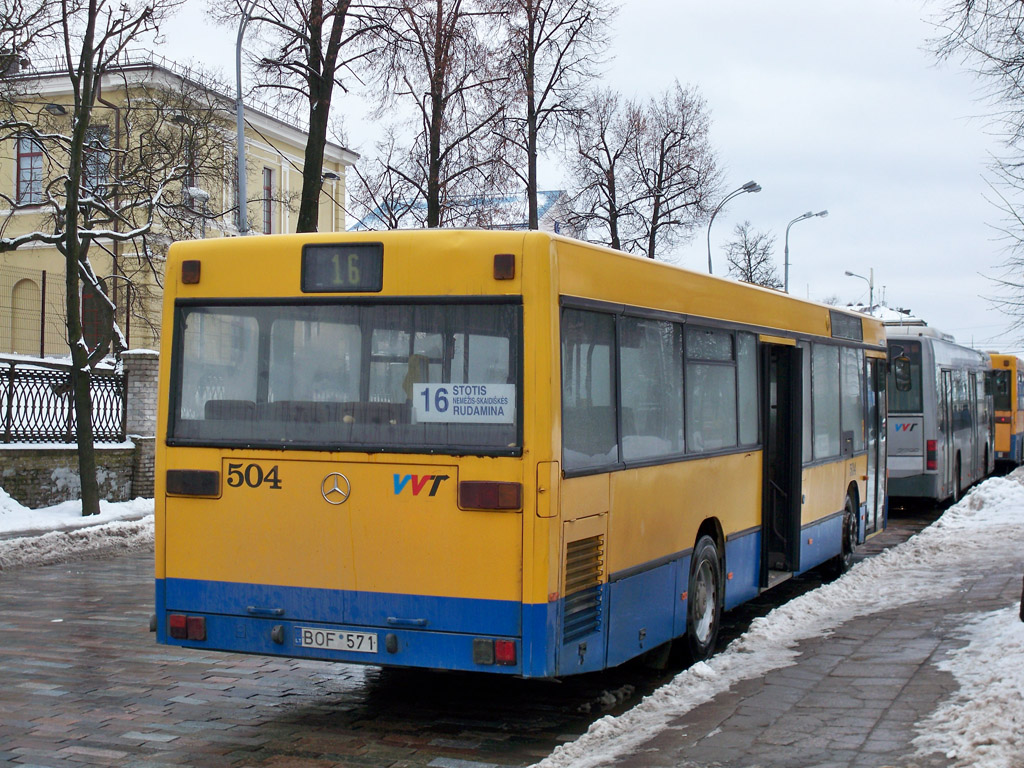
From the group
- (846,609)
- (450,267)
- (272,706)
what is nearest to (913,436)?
(846,609)

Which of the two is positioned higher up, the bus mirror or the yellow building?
the yellow building

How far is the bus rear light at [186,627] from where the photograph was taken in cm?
698

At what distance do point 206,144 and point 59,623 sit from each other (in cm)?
1553

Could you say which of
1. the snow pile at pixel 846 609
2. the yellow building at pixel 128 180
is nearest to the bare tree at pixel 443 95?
the yellow building at pixel 128 180

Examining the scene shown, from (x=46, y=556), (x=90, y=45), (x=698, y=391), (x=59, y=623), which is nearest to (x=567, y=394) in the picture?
(x=698, y=391)

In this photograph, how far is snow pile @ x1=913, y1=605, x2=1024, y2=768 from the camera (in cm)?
523

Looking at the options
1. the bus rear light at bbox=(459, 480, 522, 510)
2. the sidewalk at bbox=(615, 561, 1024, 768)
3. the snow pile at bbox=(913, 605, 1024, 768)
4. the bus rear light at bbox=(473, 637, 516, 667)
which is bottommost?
the sidewalk at bbox=(615, 561, 1024, 768)

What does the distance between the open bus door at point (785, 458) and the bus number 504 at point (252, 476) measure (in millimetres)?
5544

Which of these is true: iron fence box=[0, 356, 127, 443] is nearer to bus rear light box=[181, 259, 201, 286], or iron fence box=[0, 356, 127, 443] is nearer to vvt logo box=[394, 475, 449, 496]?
bus rear light box=[181, 259, 201, 286]

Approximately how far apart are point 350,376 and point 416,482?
0.73m

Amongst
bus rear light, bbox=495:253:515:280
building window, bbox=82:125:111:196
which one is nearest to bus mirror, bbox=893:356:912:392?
bus rear light, bbox=495:253:515:280

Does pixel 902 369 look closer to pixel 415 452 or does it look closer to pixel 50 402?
pixel 415 452

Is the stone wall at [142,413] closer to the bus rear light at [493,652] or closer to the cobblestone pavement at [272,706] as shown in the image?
the cobblestone pavement at [272,706]

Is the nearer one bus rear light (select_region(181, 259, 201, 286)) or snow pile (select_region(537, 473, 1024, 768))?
snow pile (select_region(537, 473, 1024, 768))
